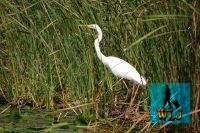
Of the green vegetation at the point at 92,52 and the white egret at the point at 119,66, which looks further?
the white egret at the point at 119,66

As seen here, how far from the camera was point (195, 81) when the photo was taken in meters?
Answer: 3.88

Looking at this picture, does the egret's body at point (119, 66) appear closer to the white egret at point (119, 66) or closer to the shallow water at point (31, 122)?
the white egret at point (119, 66)

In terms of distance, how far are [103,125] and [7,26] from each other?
2.52 m

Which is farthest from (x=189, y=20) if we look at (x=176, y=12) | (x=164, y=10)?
(x=164, y=10)

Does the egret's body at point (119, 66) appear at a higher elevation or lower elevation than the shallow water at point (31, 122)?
higher

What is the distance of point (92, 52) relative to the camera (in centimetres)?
624

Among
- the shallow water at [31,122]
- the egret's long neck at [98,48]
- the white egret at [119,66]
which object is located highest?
the egret's long neck at [98,48]

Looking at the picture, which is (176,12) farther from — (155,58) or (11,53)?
(11,53)

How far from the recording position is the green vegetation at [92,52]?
402cm

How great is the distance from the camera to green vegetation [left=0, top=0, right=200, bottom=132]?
158 inches

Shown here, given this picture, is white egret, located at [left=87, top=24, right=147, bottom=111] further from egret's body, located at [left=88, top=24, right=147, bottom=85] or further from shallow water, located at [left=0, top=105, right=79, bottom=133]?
shallow water, located at [left=0, top=105, right=79, bottom=133]

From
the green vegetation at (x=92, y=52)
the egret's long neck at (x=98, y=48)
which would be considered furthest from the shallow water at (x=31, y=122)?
the egret's long neck at (x=98, y=48)

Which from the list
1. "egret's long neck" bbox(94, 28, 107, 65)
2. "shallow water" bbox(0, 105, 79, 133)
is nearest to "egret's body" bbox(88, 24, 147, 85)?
"egret's long neck" bbox(94, 28, 107, 65)

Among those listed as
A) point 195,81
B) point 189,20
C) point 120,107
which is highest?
point 189,20
